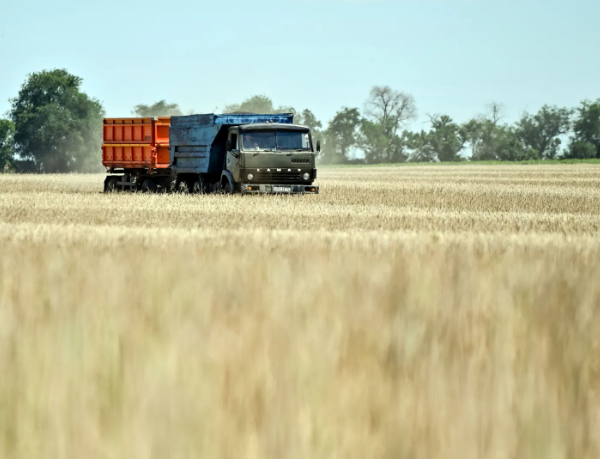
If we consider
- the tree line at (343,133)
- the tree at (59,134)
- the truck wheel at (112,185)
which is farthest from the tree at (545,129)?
the truck wheel at (112,185)

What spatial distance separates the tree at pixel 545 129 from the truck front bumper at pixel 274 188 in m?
119

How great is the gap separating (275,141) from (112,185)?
9.44 metres

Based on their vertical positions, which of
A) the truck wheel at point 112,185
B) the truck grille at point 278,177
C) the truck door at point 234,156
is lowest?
the truck wheel at point 112,185

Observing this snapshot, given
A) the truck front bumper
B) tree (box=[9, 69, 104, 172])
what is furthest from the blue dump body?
tree (box=[9, 69, 104, 172])

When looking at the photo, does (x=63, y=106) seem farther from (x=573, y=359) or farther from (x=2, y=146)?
(x=573, y=359)

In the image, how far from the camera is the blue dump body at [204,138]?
28.5 m

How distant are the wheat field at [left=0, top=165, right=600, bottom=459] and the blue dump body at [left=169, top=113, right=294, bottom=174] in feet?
74.0

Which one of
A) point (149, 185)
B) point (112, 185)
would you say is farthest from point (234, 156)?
point (112, 185)

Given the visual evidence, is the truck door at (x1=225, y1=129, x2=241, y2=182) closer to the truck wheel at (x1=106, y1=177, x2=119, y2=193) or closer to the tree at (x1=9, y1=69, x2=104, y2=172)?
the truck wheel at (x1=106, y1=177, x2=119, y2=193)

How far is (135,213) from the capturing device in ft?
66.1

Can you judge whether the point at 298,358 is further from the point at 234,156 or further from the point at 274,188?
the point at 274,188

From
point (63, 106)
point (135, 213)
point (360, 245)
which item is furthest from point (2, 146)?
point (360, 245)

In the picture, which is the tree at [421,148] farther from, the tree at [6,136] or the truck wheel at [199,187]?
the truck wheel at [199,187]

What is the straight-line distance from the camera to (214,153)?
28.9m
